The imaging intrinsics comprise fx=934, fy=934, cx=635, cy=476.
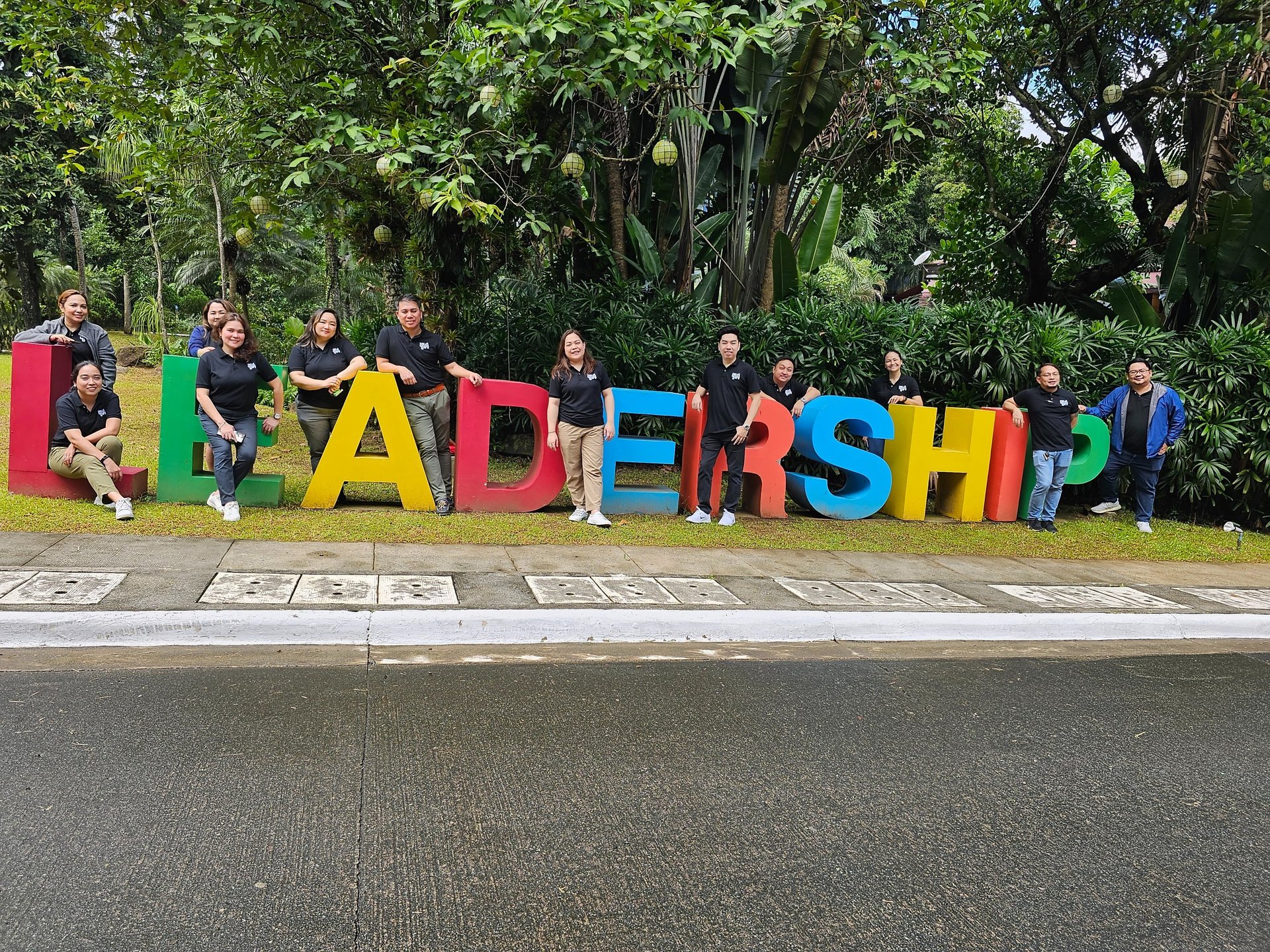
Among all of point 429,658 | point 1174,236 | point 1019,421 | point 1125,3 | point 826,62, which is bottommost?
point 429,658

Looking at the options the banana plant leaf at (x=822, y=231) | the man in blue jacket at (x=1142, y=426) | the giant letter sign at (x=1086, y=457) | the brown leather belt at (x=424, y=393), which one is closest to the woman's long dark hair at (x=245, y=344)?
the brown leather belt at (x=424, y=393)

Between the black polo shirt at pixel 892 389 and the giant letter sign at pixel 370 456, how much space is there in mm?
5201

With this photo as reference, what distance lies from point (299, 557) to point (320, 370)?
2.22 meters

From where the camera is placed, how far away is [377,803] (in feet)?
11.4

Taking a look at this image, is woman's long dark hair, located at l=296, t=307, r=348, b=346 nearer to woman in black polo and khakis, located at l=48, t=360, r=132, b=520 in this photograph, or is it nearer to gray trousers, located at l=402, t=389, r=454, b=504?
gray trousers, located at l=402, t=389, r=454, b=504

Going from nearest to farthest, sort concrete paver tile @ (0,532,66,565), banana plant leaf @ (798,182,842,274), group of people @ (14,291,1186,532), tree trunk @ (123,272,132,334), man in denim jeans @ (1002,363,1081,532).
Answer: concrete paver tile @ (0,532,66,565)
group of people @ (14,291,1186,532)
man in denim jeans @ (1002,363,1081,532)
banana plant leaf @ (798,182,842,274)
tree trunk @ (123,272,132,334)

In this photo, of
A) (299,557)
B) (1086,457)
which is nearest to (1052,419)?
(1086,457)

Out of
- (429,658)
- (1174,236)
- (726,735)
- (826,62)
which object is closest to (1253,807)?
(726,735)

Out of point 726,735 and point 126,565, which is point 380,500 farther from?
point 726,735

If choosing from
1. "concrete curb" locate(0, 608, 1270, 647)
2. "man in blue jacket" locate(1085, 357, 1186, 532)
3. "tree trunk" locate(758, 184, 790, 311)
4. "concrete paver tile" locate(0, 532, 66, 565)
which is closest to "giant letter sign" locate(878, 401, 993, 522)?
"man in blue jacket" locate(1085, 357, 1186, 532)

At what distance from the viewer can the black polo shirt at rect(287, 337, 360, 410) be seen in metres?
8.38

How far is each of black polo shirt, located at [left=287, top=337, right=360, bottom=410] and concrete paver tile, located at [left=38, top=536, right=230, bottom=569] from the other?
1.82 m

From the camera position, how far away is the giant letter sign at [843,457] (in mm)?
9734

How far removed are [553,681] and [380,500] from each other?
4.79m
